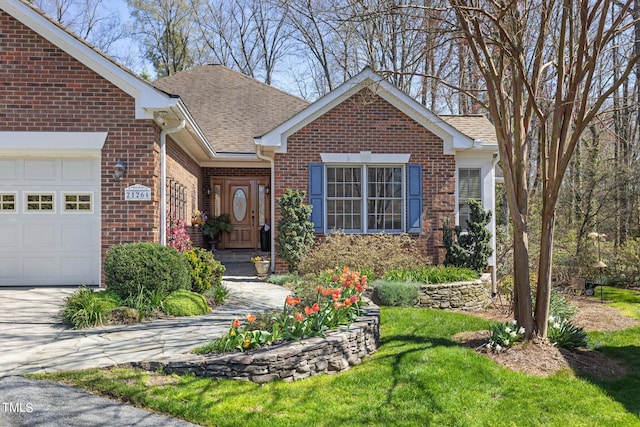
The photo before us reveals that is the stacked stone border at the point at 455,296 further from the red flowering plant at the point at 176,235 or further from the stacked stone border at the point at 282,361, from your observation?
the red flowering plant at the point at 176,235

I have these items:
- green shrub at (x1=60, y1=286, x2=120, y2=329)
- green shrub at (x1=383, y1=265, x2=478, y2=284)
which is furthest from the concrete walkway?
green shrub at (x1=383, y1=265, x2=478, y2=284)

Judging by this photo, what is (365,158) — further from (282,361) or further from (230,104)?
(282,361)

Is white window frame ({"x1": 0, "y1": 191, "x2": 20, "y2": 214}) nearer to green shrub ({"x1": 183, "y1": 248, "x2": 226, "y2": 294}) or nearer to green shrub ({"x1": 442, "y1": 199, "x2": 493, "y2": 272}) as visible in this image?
green shrub ({"x1": 183, "y1": 248, "x2": 226, "y2": 294})

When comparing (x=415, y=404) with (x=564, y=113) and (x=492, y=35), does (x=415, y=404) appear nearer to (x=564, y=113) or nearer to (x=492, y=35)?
(x=564, y=113)

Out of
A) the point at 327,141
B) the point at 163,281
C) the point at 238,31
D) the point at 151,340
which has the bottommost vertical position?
the point at 151,340

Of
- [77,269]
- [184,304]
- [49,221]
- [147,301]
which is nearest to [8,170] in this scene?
[49,221]

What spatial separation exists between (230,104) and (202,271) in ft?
30.6

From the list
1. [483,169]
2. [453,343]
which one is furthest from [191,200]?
[453,343]

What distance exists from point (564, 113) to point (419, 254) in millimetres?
5481

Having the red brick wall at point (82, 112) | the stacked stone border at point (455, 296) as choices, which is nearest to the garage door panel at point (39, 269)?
the red brick wall at point (82, 112)

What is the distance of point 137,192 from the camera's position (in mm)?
8562

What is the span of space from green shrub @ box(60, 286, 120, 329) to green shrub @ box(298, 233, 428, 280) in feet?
15.0

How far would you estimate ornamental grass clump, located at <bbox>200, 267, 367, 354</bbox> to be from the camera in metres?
5.12

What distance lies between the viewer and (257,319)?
19.1ft
